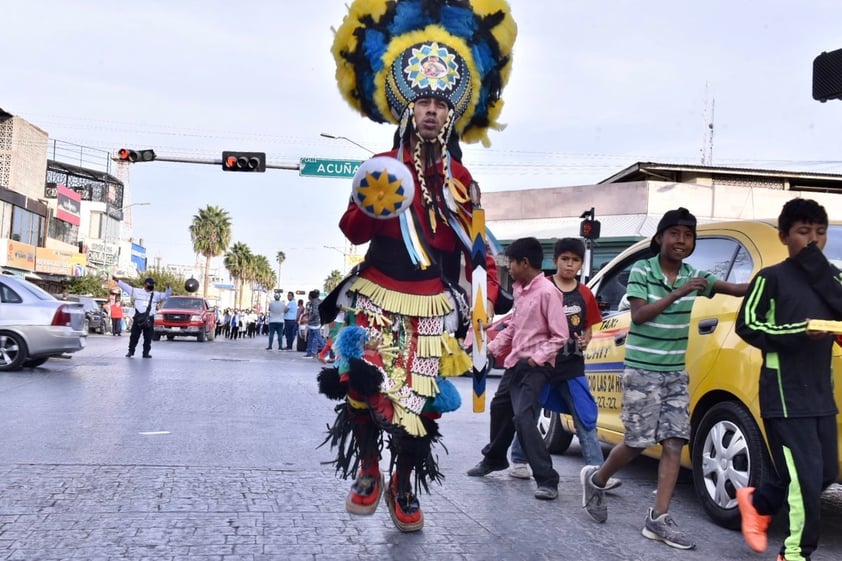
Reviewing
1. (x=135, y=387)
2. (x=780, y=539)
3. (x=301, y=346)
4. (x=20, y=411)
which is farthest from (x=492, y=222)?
(x=780, y=539)

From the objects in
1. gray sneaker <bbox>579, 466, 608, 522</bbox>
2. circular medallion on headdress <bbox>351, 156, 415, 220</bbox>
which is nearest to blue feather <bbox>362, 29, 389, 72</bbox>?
circular medallion on headdress <bbox>351, 156, 415, 220</bbox>

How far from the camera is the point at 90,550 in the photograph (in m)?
3.60

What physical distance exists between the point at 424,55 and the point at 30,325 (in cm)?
1115

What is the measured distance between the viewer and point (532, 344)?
534cm

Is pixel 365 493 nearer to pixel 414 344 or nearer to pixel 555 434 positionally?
pixel 414 344

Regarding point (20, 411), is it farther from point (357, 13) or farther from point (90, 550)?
point (357, 13)

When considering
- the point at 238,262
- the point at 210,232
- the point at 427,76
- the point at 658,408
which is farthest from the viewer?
the point at 238,262

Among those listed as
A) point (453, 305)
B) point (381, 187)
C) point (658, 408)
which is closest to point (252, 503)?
point (453, 305)

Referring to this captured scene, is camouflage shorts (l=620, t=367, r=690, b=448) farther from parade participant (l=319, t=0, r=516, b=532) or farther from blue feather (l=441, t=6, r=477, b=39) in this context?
blue feather (l=441, t=6, r=477, b=39)

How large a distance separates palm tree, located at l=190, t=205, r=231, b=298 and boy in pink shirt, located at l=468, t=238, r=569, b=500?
71.5 metres

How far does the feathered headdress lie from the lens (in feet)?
13.5

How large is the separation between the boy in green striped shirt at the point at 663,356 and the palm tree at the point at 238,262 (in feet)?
290

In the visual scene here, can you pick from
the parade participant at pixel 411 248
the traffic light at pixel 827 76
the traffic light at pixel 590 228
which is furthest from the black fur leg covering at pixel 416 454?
the traffic light at pixel 590 228

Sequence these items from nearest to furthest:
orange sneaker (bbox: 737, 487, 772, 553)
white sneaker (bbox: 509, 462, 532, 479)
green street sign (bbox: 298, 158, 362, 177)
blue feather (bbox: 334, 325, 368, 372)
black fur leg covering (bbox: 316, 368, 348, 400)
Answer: orange sneaker (bbox: 737, 487, 772, 553) → blue feather (bbox: 334, 325, 368, 372) → black fur leg covering (bbox: 316, 368, 348, 400) → white sneaker (bbox: 509, 462, 532, 479) → green street sign (bbox: 298, 158, 362, 177)
